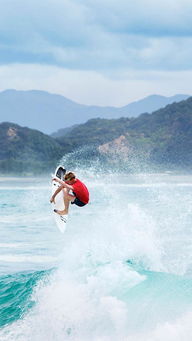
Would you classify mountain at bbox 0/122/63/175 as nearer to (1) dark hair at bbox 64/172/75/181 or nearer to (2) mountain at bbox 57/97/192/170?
(2) mountain at bbox 57/97/192/170

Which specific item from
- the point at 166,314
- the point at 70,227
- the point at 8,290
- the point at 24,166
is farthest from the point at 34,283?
the point at 24,166

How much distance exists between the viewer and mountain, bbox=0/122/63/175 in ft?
273

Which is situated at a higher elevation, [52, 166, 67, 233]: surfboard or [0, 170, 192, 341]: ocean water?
[52, 166, 67, 233]: surfboard

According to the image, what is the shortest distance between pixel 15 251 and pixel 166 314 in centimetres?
761

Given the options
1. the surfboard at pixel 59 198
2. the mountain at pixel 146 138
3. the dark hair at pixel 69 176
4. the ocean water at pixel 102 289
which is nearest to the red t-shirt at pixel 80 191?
the dark hair at pixel 69 176

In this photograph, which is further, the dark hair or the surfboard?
the surfboard

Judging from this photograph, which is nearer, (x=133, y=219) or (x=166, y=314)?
(x=166, y=314)

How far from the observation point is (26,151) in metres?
95.3

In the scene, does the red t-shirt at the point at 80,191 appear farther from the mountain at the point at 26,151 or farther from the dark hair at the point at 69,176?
the mountain at the point at 26,151

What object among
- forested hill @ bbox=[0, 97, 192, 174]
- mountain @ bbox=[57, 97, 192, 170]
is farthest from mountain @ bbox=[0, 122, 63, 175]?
mountain @ bbox=[57, 97, 192, 170]

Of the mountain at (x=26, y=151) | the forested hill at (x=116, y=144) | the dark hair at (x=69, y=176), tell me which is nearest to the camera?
the dark hair at (x=69, y=176)

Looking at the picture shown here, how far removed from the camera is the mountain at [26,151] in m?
83.2

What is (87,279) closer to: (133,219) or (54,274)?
(54,274)

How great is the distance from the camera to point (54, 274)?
10.4m
